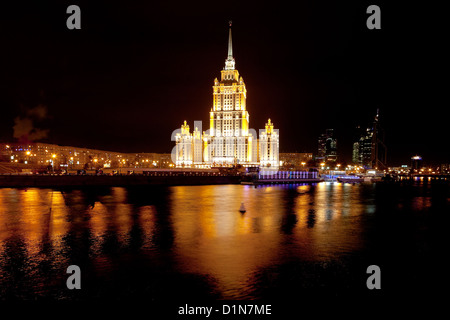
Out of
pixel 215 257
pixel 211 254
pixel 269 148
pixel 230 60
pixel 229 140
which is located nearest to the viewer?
pixel 215 257

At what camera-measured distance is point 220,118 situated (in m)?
129

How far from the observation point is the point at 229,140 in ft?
417

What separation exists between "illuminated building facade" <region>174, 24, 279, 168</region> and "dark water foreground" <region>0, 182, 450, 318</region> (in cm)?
10060

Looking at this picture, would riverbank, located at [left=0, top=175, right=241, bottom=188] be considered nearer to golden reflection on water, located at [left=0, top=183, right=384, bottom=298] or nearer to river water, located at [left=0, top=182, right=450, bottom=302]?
golden reflection on water, located at [left=0, top=183, right=384, bottom=298]

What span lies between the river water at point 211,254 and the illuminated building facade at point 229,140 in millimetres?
100207

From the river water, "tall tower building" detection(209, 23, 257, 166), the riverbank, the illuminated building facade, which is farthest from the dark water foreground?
the illuminated building facade

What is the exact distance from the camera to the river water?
35.6 feet

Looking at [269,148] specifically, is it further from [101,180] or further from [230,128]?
[101,180]

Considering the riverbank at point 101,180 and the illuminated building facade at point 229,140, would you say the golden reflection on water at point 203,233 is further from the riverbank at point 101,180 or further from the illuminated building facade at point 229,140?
the illuminated building facade at point 229,140

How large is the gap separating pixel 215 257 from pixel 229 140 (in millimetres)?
113446

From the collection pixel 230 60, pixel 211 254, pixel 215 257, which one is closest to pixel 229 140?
pixel 230 60
